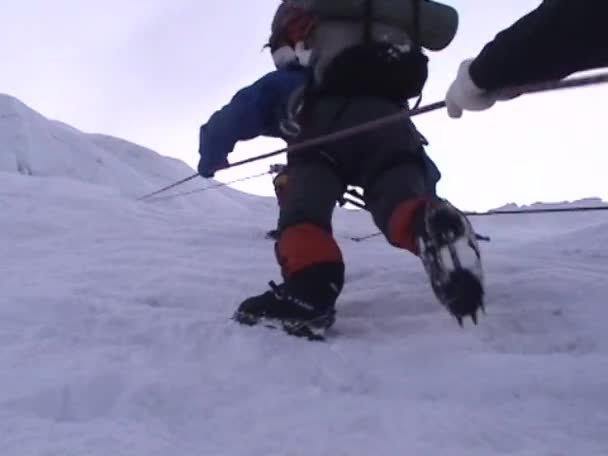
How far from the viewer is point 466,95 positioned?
2.42 meters

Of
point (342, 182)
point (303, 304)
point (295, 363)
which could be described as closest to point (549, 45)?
point (295, 363)

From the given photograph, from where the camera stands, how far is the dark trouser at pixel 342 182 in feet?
10.0

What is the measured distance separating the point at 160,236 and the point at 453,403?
3.03m

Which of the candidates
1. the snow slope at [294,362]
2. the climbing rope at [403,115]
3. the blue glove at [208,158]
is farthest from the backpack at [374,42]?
the snow slope at [294,362]

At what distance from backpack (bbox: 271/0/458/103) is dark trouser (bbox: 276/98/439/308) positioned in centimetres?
8

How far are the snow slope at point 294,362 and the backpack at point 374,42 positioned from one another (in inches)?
31.1

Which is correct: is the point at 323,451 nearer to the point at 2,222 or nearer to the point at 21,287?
the point at 21,287

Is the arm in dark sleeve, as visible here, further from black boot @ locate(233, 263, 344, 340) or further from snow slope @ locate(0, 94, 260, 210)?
snow slope @ locate(0, 94, 260, 210)

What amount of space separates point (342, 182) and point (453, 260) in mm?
852

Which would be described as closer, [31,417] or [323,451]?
[323,451]

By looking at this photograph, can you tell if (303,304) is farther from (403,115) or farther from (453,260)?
(403,115)

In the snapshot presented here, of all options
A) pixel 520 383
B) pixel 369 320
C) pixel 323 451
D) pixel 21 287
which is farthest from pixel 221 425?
pixel 21 287

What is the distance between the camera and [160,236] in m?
5.08

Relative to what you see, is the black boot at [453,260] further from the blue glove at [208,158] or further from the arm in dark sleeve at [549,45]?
the blue glove at [208,158]
